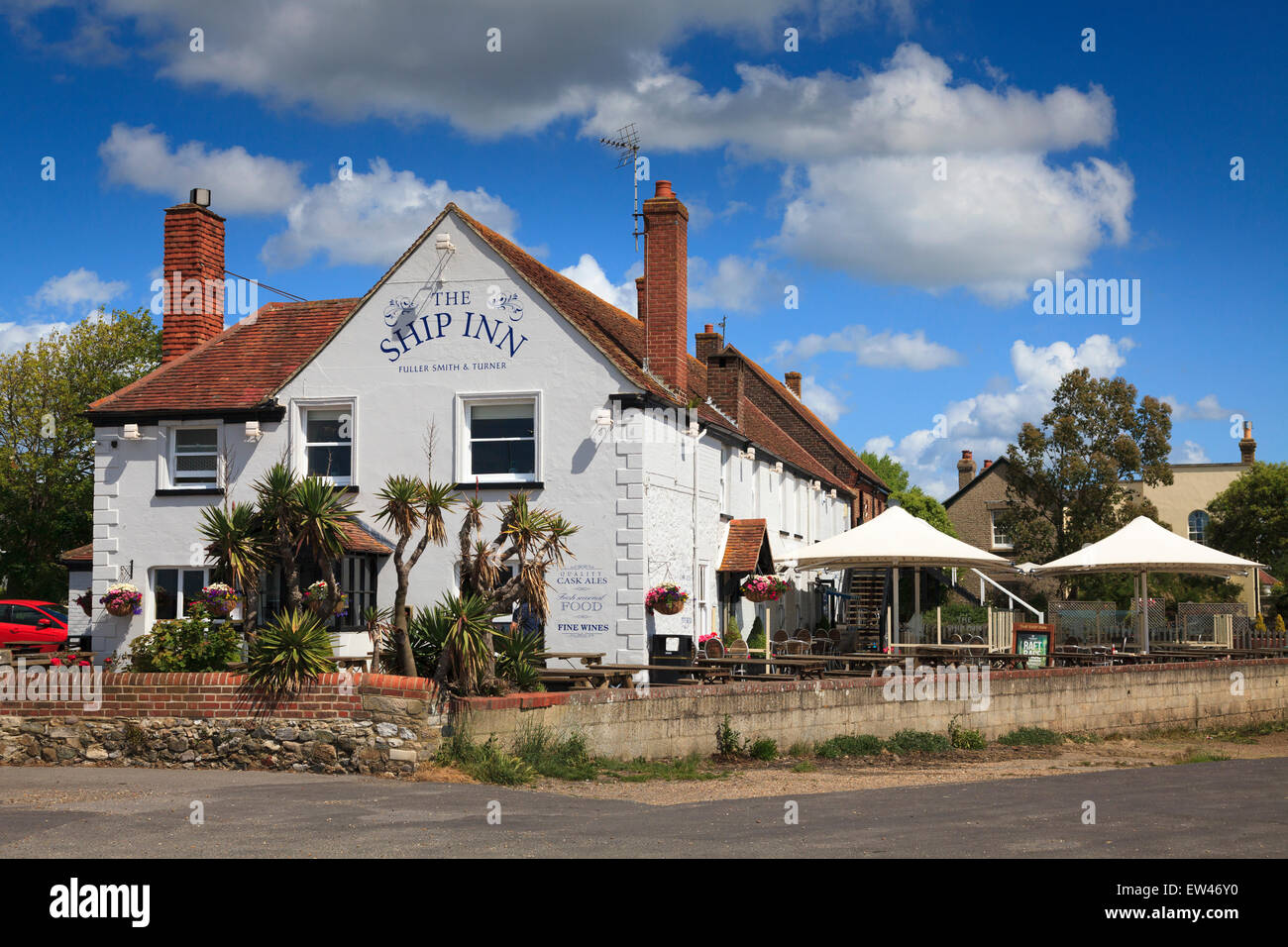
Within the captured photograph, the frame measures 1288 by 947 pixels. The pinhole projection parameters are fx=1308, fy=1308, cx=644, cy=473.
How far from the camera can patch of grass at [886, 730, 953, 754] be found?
2064cm

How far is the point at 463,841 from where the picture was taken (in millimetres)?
10258

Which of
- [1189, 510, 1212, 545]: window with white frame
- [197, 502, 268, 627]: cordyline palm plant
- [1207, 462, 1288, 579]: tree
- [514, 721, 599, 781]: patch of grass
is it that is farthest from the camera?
[1189, 510, 1212, 545]: window with white frame

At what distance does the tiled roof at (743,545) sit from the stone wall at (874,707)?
5.67 m

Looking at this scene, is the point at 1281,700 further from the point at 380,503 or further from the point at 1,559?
the point at 1,559

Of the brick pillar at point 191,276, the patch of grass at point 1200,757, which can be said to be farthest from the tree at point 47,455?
the patch of grass at point 1200,757

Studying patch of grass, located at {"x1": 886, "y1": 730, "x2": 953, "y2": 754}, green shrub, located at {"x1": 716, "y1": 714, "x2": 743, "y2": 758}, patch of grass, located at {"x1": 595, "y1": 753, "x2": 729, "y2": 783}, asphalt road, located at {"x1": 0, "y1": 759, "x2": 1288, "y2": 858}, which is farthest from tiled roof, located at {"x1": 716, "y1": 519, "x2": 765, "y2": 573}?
asphalt road, located at {"x1": 0, "y1": 759, "x2": 1288, "y2": 858}

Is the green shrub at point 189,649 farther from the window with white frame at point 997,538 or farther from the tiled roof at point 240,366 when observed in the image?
the window with white frame at point 997,538

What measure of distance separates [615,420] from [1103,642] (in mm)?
16040

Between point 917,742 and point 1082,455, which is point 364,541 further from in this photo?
point 1082,455

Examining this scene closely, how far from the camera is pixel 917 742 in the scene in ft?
68.9

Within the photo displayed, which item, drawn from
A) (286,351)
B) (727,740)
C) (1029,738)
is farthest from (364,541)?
(1029,738)

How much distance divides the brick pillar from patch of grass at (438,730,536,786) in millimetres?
15282

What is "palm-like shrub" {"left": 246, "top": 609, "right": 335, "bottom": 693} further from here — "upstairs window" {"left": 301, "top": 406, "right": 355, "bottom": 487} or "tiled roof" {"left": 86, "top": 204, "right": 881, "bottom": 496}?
"upstairs window" {"left": 301, "top": 406, "right": 355, "bottom": 487}
